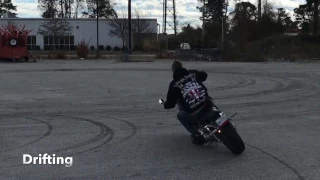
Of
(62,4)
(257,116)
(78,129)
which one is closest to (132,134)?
(78,129)

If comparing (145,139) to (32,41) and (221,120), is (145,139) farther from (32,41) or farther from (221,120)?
(32,41)

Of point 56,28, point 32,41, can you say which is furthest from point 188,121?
point 32,41

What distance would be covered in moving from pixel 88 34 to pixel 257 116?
7477 centimetres

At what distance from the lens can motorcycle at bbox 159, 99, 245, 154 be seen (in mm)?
7414

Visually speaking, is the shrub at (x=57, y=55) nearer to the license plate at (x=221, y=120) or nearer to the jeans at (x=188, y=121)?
the jeans at (x=188, y=121)

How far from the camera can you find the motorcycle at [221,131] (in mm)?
7414

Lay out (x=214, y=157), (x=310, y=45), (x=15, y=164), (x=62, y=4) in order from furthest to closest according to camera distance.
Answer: (x=62, y=4), (x=310, y=45), (x=214, y=157), (x=15, y=164)

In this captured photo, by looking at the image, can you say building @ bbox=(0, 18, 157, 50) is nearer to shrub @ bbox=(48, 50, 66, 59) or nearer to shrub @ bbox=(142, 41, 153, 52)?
shrub @ bbox=(142, 41, 153, 52)

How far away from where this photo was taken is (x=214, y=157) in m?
7.33

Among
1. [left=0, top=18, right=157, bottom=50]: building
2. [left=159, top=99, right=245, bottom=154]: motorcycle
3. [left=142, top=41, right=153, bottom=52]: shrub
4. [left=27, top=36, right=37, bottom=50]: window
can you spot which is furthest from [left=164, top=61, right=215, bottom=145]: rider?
[left=27, top=36, right=37, bottom=50]: window

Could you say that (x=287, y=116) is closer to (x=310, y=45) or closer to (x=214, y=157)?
(x=214, y=157)

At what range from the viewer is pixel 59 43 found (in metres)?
80.6

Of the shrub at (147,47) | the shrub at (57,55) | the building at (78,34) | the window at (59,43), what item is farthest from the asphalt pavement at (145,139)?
the building at (78,34)

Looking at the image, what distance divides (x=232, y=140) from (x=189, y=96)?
1053 mm
